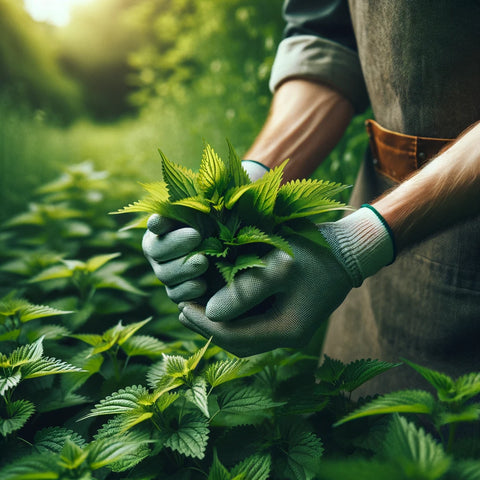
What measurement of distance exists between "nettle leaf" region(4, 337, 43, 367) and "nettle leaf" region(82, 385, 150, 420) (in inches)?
7.8

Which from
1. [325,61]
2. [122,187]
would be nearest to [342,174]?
[325,61]

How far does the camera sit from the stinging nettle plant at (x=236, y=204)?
1.01 meters

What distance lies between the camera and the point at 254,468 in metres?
0.89

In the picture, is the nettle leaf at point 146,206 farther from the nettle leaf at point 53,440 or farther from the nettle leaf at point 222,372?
the nettle leaf at point 53,440

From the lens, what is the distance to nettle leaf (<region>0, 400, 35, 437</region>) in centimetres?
93

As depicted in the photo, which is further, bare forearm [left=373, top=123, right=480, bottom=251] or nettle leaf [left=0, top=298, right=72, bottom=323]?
nettle leaf [left=0, top=298, right=72, bottom=323]

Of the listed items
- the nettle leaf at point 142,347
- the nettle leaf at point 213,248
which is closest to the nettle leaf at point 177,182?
the nettle leaf at point 213,248

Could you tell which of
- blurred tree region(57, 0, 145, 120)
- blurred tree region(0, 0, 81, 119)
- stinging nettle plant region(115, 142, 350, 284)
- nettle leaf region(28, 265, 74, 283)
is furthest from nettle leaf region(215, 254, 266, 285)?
blurred tree region(57, 0, 145, 120)

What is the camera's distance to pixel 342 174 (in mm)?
2682

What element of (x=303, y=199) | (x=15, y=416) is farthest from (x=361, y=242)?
(x=15, y=416)

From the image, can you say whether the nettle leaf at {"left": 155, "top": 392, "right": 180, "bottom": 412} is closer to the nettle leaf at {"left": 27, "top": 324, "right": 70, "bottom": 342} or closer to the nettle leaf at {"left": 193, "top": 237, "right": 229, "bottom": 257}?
the nettle leaf at {"left": 193, "top": 237, "right": 229, "bottom": 257}

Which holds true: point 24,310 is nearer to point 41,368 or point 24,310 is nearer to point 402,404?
point 41,368

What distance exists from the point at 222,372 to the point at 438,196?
0.68m

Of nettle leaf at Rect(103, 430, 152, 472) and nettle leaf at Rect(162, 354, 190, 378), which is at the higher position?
nettle leaf at Rect(162, 354, 190, 378)
